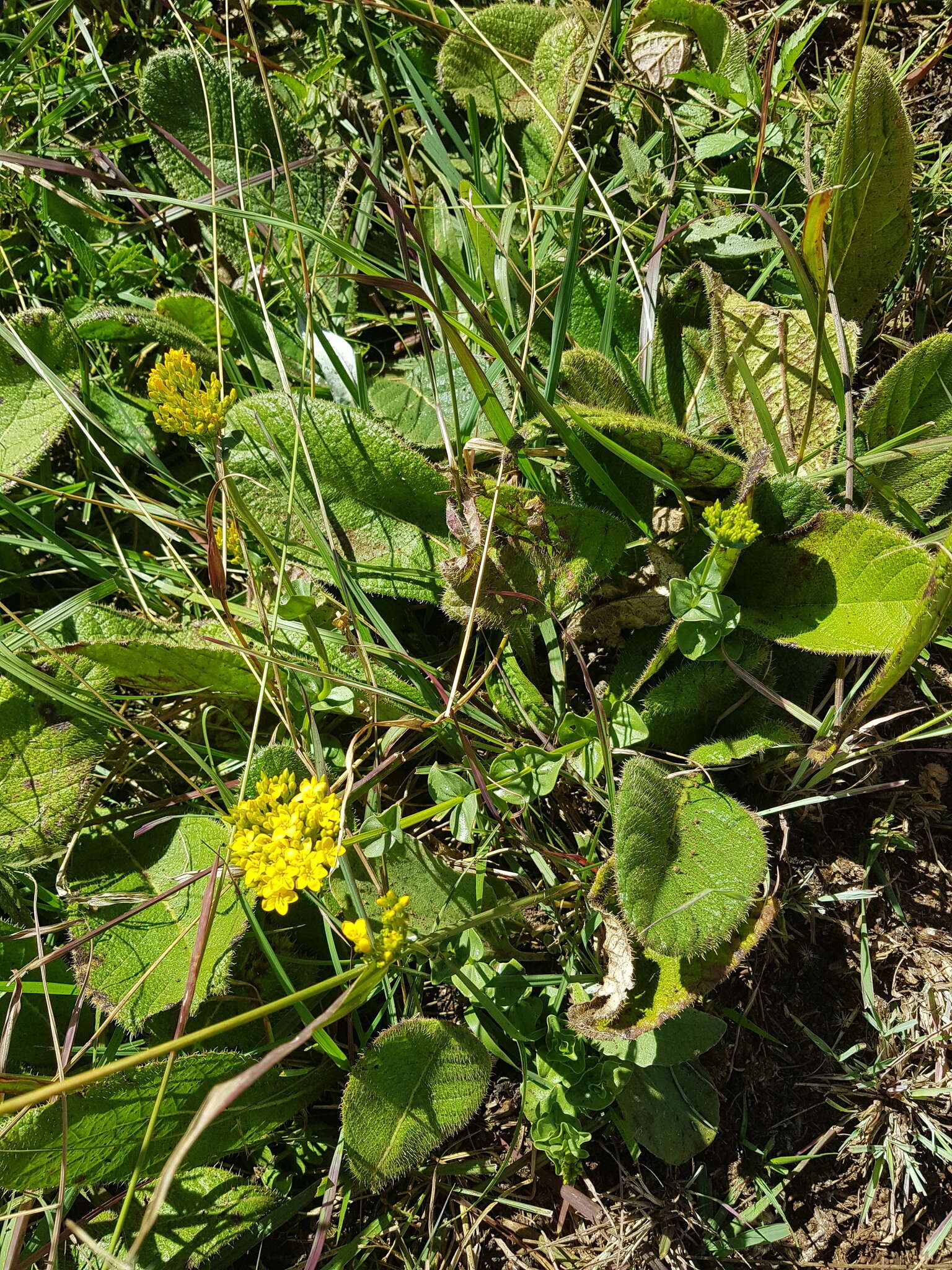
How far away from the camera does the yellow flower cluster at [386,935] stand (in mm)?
1209

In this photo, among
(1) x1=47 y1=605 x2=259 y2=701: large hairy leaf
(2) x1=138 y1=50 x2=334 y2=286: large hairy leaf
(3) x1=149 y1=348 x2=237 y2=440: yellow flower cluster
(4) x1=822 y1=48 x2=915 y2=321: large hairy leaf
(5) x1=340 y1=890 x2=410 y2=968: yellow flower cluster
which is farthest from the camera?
(2) x1=138 y1=50 x2=334 y2=286: large hairy leaf

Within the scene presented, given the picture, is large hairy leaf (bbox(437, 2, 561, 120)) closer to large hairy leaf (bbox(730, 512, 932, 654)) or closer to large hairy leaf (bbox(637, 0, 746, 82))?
large hairy leaf (bbox(637, 0, 746, 82))

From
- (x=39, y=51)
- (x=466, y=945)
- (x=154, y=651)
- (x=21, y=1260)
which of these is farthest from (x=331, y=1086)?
(x=39, y=51)

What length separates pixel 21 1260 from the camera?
1.63 meters

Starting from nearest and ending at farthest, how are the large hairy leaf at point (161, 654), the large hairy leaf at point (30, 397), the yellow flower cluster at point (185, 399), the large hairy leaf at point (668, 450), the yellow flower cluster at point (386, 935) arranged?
the yellow flower cluster at point (386, 935)
the yellow flower cluster at point (185, 399)
the large hairy leaf at point (668, 450)
the large hairy leaf at point (161, 654)
the large hairy leaf at point (30, 397)

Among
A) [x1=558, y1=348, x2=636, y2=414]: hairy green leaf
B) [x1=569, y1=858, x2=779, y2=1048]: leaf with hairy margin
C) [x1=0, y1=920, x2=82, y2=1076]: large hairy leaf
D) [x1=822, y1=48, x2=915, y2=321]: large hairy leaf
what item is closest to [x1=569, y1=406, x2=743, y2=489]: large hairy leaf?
[x1=558, y1=348, x2=636, y2=414]: hairy green leaf

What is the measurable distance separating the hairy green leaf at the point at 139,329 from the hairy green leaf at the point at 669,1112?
186 centimetres

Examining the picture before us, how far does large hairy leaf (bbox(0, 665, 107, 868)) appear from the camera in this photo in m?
1.79

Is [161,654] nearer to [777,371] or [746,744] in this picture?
[746,744]

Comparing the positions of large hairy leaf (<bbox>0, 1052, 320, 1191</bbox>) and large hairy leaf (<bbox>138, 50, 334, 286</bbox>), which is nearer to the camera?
large hairy leaf (<bbox>0, 1052, 320, 1191</bbox>)

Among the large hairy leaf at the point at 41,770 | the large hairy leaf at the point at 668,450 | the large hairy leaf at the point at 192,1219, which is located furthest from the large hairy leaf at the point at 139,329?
the large hairy leaf at the point at 192,1219

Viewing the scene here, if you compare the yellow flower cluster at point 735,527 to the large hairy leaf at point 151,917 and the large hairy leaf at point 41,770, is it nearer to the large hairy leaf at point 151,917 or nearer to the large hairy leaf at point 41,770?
the large hairy leaf at point 151,917

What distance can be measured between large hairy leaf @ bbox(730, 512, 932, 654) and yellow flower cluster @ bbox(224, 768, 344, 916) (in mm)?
901

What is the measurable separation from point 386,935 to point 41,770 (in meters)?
0.96
